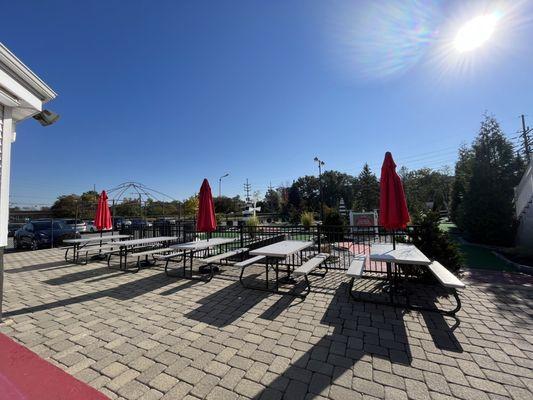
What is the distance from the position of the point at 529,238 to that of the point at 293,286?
38.7ft

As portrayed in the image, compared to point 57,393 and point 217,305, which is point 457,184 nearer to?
point 217,305

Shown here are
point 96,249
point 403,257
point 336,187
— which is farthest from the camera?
point 336,187

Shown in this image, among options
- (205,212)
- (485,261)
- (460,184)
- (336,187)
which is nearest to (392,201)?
(205,212)

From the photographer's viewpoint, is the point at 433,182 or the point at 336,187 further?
the point at 336,187

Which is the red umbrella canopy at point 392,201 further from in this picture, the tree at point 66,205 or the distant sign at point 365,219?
the tree at point 66,205

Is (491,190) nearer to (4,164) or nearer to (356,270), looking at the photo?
(356,270)

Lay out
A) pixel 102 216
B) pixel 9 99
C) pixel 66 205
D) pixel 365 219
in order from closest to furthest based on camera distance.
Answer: pixel 9 99, pixel 102 216, pixel 365 219, pixel 66 205

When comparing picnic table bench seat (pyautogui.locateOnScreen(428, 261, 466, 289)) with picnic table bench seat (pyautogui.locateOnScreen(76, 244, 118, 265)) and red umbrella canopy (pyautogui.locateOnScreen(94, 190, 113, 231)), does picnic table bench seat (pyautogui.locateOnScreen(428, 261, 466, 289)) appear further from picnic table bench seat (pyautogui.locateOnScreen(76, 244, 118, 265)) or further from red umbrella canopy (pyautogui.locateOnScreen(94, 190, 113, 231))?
red umbrella canopy (pyautogui.locateOnScreen(94, 190, 113, 231))

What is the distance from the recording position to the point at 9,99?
139 inches

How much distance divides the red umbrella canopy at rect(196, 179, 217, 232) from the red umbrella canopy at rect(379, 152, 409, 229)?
Result: 4.14 m

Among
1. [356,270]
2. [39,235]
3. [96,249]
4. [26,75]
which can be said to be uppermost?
[26,75]

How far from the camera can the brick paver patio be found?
7.41ft

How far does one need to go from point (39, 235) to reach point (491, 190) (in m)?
24.0

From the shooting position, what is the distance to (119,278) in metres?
6.26
